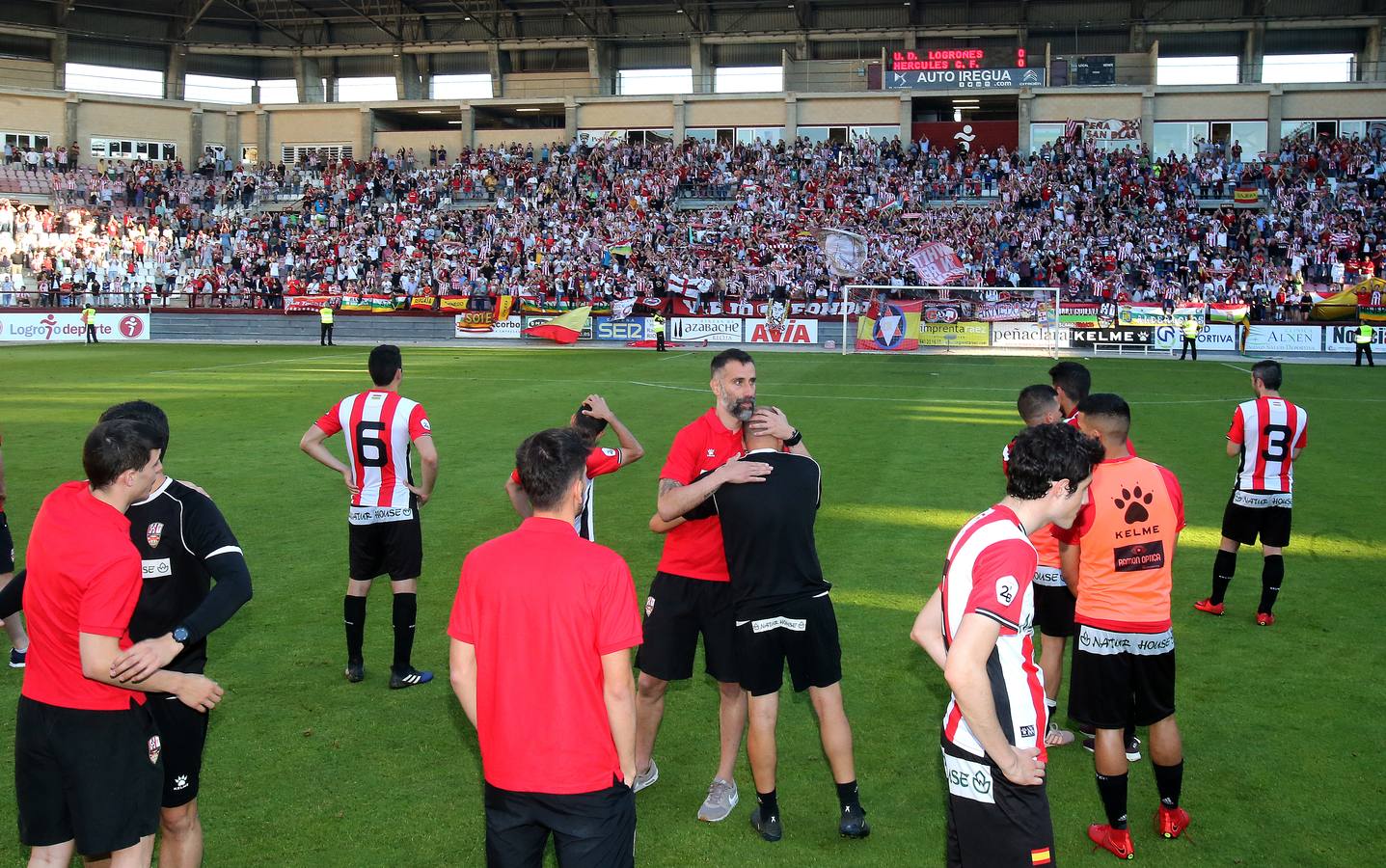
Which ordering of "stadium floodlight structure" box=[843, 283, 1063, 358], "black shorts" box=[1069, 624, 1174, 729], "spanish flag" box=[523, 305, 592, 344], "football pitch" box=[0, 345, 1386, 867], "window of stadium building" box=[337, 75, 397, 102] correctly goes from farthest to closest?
"window of stadium building" box=[337, 75, 397, 102]
"spanish flag" box=[523, 305, 592, 344]
"stadium floodlight structure" box=[843, 283, 1063, 358]
"football pitch" box=[0, 345, 1386, 867]
"black shorts" box=[1069, 624, 1174, 729]

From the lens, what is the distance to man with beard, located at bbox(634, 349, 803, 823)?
5.63 metres

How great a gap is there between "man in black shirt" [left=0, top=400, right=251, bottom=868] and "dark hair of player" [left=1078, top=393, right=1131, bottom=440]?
13.7 feet

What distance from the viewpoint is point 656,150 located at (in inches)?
2375

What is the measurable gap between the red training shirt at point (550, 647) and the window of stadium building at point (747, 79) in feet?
204

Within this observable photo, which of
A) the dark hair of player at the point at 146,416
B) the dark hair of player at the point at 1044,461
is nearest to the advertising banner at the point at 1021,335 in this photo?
the dark hair of player at the point at 1044,461

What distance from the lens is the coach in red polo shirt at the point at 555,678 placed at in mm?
3592

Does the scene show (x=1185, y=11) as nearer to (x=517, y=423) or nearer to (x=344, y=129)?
(x=344, y=129)

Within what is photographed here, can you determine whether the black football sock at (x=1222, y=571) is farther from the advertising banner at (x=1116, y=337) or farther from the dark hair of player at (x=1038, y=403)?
the advertising banner at (x=1116, y=337)

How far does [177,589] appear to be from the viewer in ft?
14.7

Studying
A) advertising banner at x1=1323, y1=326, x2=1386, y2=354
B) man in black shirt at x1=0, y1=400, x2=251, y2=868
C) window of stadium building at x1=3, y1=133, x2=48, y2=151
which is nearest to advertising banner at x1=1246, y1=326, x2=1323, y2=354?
advertising banner at x1=1323, y1=326, x2=1386, y2=354

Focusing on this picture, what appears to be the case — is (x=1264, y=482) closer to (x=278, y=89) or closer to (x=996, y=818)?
(x=996, y=818)

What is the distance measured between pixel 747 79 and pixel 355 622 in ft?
197

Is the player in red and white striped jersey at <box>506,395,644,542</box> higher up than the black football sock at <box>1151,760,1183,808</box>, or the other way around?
the player in red and white striped jersey at <box>506,395,644,542</box>

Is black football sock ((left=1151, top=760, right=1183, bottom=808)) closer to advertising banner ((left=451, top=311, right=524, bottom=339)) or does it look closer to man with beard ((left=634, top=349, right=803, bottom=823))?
man with beard ((left=634, top=349, right=803, bottom=823))
